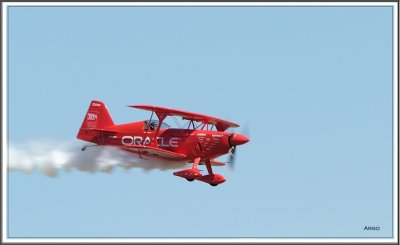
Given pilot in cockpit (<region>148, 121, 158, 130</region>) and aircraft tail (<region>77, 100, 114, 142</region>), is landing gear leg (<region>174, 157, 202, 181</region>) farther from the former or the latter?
aircraft tail (<region>77, 100, 114, 142</region>)

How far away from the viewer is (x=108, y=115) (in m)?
49.3

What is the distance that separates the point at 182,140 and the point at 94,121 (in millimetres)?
4151

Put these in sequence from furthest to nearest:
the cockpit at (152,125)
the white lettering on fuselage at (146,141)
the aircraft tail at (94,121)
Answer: the aircraft tail at (94,121) → the cockpit at (152,125) → the white lettering on fuselage at (146,141)

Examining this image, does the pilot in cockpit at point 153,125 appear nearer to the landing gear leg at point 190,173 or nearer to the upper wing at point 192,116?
the upper wing at point 192,116

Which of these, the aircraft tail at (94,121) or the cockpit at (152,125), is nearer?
the cockpit at (152,125)

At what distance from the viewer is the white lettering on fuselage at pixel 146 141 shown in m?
47.2

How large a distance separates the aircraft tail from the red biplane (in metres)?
0.75

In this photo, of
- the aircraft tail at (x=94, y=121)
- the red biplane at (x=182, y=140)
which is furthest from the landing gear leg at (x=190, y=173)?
the aircraft tail at (x=94, y=121)

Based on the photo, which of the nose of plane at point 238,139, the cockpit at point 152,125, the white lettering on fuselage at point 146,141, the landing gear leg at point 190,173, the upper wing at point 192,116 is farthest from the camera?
the cockpit at point 152,125

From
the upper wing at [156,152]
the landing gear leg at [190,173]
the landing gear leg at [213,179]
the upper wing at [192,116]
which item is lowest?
the landing gear leg at [213,179]

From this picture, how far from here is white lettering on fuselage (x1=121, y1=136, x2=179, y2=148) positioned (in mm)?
47219

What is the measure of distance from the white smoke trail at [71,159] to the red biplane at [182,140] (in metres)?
0.94

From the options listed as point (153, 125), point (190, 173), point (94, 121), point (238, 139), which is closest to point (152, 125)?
point (153, 125)

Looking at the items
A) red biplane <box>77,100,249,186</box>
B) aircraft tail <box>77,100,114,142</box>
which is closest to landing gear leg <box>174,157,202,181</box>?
red biplane <box>77,100,249,186</box>
